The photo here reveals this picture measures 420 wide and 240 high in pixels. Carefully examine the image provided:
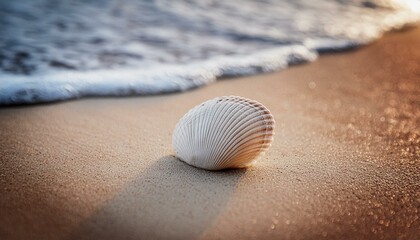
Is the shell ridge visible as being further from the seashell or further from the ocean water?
the ocean water

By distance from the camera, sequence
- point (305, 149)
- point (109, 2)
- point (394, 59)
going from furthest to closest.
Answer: point (109, 2) → point (394, 59) → point (305, 149)

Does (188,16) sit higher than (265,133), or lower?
lower

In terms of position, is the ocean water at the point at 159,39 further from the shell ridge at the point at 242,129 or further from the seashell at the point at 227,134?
the shell ridge at the point at 242,129

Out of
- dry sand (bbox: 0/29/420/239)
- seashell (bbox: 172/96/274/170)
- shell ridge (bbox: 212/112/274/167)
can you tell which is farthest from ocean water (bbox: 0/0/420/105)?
shell ridge (bbox: 212/112/274/167)

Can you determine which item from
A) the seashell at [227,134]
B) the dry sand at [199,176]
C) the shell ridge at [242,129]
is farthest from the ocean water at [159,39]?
the shell ridge at [242,129]

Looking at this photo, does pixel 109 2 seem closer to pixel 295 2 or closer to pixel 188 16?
pixel 188 16

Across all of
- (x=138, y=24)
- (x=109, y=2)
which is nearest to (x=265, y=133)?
(x=138, y=24)
